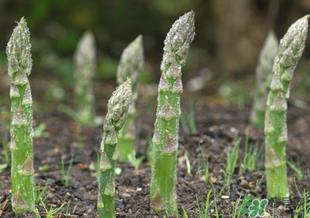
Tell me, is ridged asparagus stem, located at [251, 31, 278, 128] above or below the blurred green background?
below

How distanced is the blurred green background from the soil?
95.5 inches

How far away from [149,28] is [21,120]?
6474 millimetres

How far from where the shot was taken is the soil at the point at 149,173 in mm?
3574

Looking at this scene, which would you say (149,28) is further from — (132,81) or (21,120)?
(21,120)

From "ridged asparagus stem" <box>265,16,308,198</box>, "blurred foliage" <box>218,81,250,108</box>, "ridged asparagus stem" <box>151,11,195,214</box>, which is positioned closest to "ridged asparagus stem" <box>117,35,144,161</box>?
"ridged asparagus stem" <box>151,11,195,214</box>

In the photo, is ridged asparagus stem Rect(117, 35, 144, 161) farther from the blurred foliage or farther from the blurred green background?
the blurred green background

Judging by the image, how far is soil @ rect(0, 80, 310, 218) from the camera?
3.57m

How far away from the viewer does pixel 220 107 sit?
6211 millimetres

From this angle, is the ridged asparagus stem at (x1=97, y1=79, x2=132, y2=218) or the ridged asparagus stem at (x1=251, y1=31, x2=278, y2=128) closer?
the ridged asparagus stem at (x1=97, y1=79, x2=132, y2=218)

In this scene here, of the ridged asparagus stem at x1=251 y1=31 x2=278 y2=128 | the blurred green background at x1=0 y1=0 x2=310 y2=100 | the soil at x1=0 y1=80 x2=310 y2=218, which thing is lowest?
the soil at x1=0 y1=80 x2=310 y2=218

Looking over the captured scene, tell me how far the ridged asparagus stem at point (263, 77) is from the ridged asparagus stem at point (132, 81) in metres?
1.18

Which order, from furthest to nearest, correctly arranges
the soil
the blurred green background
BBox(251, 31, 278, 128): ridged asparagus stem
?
1. the blurred green background
2. BBox(251, 31, 278, 128): ridged asparagus stem
3. the soil

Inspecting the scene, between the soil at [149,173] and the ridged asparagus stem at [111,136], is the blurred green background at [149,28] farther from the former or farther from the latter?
the ridged asparagus stem at [111,136]

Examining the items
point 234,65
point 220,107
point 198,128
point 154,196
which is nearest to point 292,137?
point 198,128
